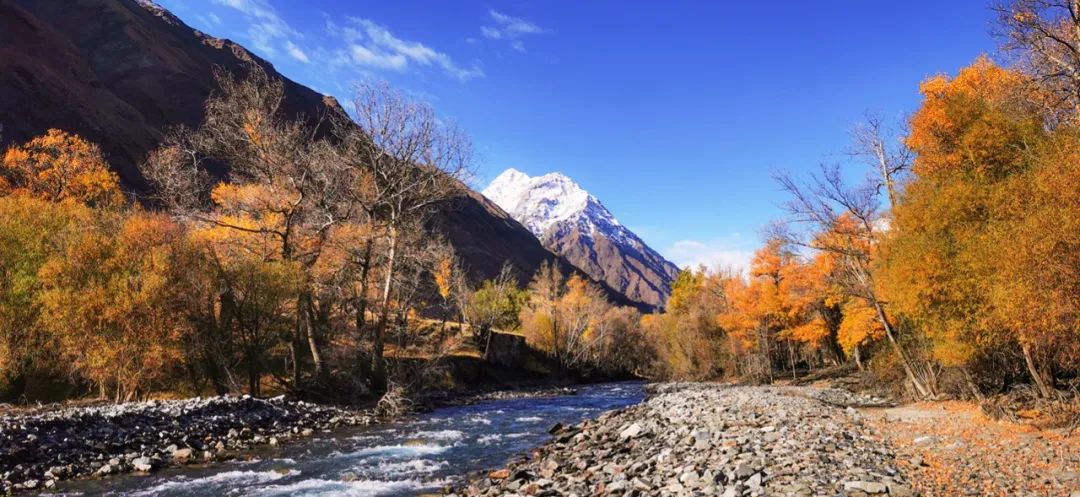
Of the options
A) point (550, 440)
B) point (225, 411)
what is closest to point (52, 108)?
point (225, 411)

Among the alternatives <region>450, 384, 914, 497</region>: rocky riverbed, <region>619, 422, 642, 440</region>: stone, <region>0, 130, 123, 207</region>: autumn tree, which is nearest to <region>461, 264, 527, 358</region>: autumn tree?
<region>0, 130, 123, 207</region>: autumn tree

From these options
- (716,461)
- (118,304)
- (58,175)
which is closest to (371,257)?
(118,304)

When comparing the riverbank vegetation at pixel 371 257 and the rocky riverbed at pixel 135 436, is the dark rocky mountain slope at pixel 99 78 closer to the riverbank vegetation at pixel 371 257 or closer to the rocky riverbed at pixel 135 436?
the riverbank vegetation at pixel 371 257

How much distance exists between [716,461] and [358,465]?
30.7 ft

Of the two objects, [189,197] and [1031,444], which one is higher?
[189,197]

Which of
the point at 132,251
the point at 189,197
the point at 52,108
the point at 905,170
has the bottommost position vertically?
the point at 132,251

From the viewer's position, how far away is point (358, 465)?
15.0 meters

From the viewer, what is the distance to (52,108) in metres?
108

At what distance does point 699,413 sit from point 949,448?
9011 millimetres

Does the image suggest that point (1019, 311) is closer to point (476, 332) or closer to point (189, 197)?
point (189, 197)

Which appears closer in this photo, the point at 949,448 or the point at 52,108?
the point at 949,448

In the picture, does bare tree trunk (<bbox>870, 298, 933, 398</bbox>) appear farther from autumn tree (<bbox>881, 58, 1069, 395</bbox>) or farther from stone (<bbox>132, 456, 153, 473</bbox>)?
stone (<bbox>132, 456, 153, 473</bbox>)

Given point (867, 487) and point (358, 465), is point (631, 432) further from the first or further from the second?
point (867, 487)

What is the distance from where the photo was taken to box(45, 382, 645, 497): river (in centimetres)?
1237
